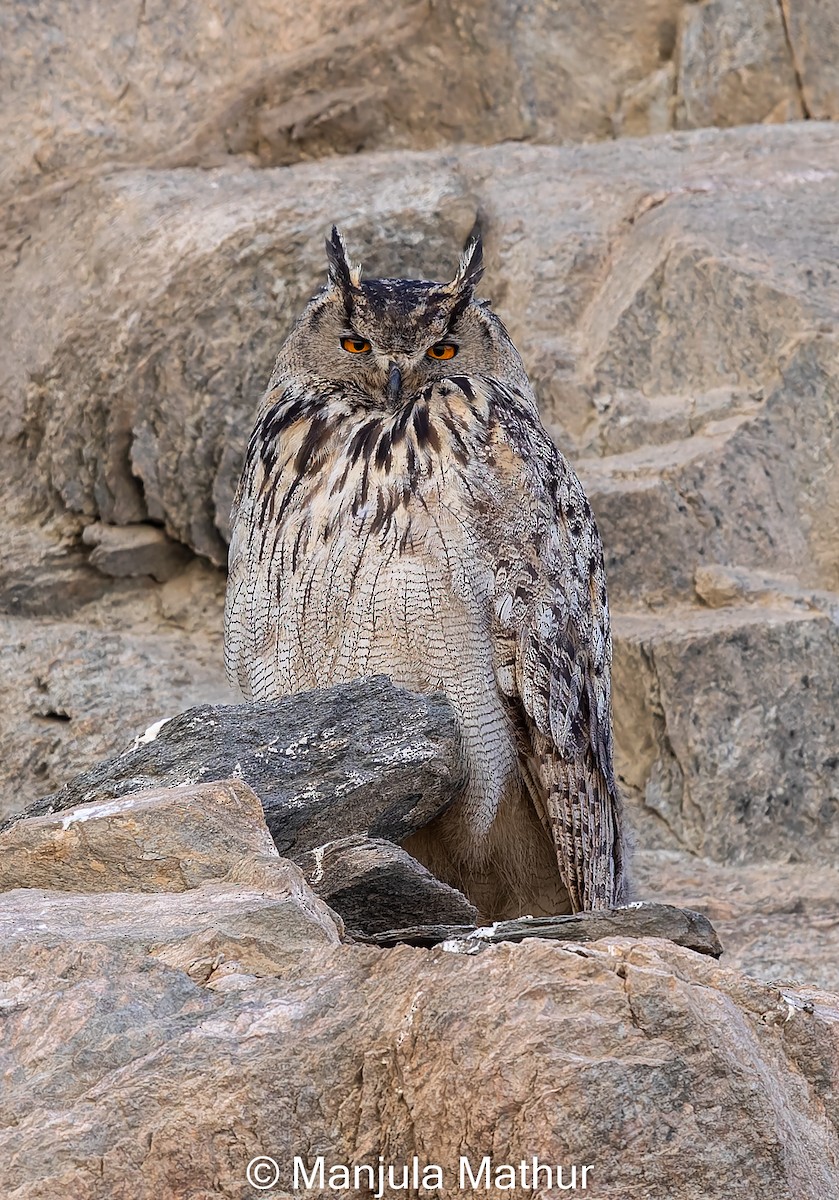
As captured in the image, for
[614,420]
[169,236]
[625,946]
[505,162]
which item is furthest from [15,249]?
[625,946]

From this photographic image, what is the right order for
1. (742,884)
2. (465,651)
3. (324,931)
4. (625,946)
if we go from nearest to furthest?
(625,946)
(324,931)
(465,651)
(742,884)

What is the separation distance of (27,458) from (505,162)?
6.86 feet

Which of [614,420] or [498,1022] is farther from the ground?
[498,1022]

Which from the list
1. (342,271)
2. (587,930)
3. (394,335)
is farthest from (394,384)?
(587,930)

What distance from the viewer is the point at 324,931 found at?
228cm

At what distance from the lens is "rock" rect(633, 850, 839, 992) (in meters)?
4.09

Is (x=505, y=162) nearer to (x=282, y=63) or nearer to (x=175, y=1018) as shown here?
(x=282, y=63)

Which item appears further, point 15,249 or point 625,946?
point 15,249

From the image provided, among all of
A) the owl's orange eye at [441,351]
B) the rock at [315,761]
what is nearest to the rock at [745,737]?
the owl's orange eye at [441,351]

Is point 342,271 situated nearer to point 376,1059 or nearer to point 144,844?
point 144,844

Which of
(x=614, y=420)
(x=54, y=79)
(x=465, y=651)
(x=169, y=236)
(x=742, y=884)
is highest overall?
(x=54, y=79)

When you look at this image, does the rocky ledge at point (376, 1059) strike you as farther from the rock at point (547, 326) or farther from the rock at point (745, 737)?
the rock at point (547, 326)

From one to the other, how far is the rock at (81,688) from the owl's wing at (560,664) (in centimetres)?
150

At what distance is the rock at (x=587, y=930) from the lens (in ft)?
7.88
